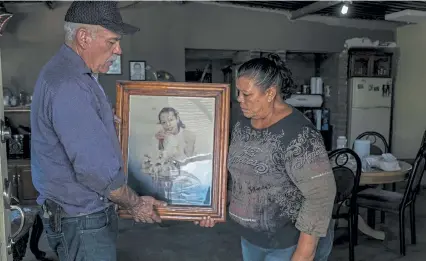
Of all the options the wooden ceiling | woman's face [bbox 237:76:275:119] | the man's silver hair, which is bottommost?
woman's face [bbox 237:76:275:119]

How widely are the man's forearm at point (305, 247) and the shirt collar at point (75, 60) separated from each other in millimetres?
877

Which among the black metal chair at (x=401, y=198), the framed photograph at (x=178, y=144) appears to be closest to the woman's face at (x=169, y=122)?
the framed photograph at (x=178, y=144)

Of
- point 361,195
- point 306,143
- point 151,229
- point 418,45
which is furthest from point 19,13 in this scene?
point 418,45

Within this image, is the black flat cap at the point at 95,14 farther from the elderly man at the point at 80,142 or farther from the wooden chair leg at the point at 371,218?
the wooden chair leg at the point at 371,218

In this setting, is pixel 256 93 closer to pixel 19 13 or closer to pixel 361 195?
pixel 361 195

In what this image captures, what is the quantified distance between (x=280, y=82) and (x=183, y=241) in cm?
242

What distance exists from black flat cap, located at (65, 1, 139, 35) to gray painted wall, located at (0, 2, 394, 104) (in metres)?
4.14

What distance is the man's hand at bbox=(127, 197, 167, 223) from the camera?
148cm

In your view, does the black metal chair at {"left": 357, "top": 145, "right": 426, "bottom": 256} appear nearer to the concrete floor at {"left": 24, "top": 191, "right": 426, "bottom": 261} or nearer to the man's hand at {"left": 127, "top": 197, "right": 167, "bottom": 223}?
the concrete floor at {"left": 24, "top": 191, "right": 426, "bottom": 261}

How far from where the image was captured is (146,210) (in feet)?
4.97

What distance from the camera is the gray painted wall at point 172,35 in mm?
5078

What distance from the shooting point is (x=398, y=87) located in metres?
6.39

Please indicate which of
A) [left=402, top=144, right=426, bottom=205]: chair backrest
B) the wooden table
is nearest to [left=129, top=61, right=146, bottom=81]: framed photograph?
the wooden table

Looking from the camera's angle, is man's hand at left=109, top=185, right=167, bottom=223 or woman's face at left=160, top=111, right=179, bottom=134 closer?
man's hand at left=109, top=185, right=167, bottom=223
